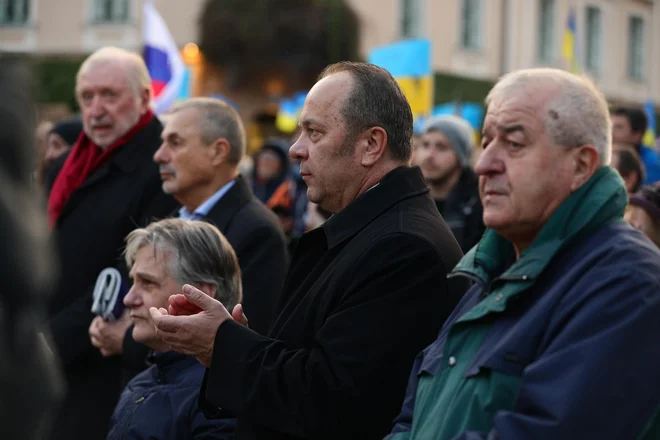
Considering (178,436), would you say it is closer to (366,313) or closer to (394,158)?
(366,313)

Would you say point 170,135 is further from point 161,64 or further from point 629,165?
point 161,64

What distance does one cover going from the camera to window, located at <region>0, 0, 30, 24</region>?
→ 3347cm

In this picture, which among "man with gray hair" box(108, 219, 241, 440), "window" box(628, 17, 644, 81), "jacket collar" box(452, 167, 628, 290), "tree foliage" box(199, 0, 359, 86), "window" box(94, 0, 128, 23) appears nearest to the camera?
"jacket collar" box(452, 167, 628, 290)

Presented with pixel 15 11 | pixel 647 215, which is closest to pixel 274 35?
pixel 15 11

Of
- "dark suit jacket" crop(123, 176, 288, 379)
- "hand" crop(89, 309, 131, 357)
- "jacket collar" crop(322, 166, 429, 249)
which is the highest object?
"jacket collar" crop(322, 166, 429, 249)

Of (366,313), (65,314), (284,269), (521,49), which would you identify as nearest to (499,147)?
(366,313)

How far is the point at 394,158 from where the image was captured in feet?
12.5

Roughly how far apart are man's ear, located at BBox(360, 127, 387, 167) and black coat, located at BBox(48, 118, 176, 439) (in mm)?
1787

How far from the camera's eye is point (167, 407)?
3984 millimetres

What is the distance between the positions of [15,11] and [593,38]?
1883 centimetres

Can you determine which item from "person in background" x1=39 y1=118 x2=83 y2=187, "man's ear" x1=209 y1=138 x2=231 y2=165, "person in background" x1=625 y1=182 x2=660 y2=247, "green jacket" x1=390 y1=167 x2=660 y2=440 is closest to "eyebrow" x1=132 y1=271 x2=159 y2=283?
"man's ear" x1=209 y1=138 x2=231 y2=165

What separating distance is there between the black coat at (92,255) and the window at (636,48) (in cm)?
3700

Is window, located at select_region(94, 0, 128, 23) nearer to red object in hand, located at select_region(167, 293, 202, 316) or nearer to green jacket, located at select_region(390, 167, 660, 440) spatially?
red object in hand, located at select_region(167, 293, 202, 316)

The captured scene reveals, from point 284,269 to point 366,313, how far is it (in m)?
1.59
